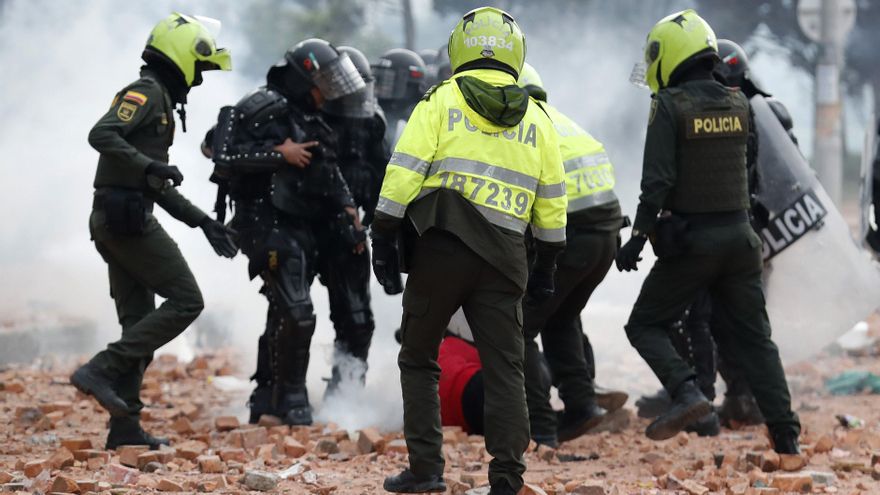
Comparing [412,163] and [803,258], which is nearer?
[412,163]

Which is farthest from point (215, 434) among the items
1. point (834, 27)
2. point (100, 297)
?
point (834, 27)

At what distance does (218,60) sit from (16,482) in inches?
88.6

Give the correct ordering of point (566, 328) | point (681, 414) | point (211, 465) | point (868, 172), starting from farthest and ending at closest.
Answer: point (868, 172), point (566, 328), point (681, 414), point (211, 465)

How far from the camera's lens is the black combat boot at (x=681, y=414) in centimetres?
562

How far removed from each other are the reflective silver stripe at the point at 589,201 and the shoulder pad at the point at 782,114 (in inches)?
55.5

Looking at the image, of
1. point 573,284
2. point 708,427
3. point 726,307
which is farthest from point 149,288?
point 708,427

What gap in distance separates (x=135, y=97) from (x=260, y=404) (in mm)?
1919

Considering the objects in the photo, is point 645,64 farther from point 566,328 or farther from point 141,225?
point 141,225

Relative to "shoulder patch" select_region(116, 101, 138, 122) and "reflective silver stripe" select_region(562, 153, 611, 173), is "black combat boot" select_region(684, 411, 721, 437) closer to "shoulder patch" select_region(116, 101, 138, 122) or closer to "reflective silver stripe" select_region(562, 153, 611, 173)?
"reflective silver stripe" select_region(562, 153, 611, 173)

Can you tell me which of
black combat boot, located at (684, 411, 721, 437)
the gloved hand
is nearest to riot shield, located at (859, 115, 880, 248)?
black combat boot, located at (684, 411, 721, 437)

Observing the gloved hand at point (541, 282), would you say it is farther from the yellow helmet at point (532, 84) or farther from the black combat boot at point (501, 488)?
the yellow helmet at point (532, 84)

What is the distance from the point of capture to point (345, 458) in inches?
229

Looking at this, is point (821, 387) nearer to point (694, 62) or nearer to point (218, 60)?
point (694, 62)

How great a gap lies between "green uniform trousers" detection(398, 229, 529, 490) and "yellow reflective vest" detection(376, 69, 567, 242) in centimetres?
18
